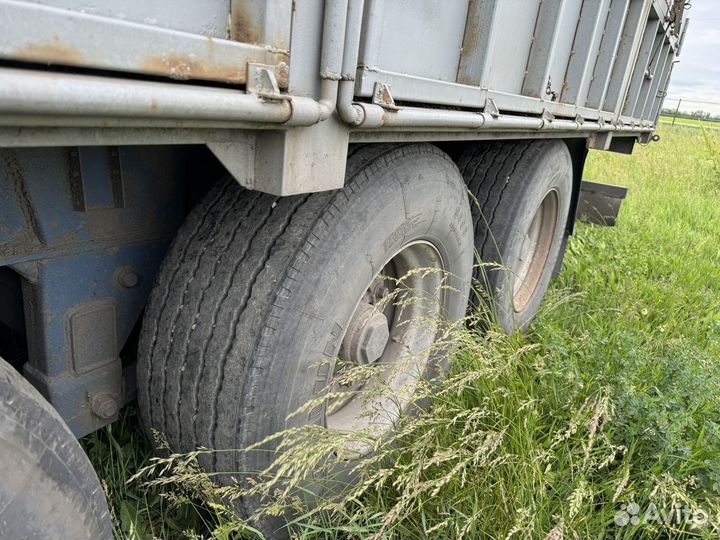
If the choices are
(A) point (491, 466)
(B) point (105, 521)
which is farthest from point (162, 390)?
(A) point (491, 466)

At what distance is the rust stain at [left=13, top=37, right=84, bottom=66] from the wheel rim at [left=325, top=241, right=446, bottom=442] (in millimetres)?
1025

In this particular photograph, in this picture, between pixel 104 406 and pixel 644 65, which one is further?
pixel 644 65

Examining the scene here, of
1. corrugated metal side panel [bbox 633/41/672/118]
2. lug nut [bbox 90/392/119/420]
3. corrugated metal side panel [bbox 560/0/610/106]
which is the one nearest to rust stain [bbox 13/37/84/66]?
lug nut [bbox 90/392/119/420]

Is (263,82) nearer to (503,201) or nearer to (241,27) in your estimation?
(241,27)

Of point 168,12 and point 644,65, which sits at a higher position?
point 644,65

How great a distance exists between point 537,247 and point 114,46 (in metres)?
3.07

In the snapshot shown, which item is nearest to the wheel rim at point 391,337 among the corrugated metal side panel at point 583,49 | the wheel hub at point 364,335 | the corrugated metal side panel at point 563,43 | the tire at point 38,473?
A: the wheel hub at point 364,335

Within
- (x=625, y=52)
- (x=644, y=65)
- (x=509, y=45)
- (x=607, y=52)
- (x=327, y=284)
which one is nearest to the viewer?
(x=327, y=284)

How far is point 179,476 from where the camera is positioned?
142cm

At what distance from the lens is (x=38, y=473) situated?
919 millimetres

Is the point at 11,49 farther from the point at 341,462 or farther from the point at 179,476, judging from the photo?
the point at 341,462

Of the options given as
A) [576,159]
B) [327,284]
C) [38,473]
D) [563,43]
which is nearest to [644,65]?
[576,159]

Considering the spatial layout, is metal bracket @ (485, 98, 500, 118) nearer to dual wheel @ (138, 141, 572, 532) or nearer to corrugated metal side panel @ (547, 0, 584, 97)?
dual wheel @ (138, 141, 572, 532)

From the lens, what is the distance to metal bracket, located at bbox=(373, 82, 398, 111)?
3.98ft
